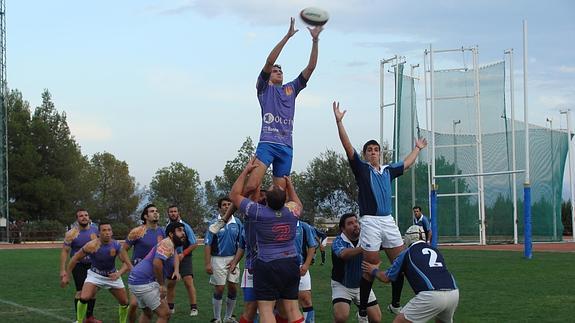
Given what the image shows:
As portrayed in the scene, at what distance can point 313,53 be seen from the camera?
9.91m

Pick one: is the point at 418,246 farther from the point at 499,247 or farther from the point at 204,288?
the point at 499,247

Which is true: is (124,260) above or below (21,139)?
below

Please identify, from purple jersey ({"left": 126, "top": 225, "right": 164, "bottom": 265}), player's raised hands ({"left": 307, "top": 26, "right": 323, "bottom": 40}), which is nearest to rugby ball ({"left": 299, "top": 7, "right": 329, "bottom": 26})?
player's raised hands ({"left": 307, "top": 26, "right": 323, "bottom": 40})

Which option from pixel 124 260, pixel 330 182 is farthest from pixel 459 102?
pixel 330 182

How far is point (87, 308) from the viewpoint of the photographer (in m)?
13.5

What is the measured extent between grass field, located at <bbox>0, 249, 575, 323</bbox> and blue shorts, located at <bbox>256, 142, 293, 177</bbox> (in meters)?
4.61

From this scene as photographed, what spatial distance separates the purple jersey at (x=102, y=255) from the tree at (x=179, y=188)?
79.0m

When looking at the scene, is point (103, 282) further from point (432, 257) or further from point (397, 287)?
point (432, 257)

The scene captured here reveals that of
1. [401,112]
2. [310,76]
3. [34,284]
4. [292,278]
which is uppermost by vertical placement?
[401,112]

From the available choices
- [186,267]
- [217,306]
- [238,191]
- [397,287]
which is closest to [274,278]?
[238,191]

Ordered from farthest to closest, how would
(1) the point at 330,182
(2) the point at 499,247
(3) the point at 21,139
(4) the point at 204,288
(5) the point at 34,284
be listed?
(1) the point at 330,182, (3) the point at 21,139, (2) the point at 499,247, (5) the point at 34,284, (4) the point at 204,288

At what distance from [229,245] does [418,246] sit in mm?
6986

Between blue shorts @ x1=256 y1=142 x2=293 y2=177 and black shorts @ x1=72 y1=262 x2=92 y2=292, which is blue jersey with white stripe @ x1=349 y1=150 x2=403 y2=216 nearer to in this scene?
blue shorts @ x1=256 y1=142 x2=293 y2=177

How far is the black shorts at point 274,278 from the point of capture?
8.85m
